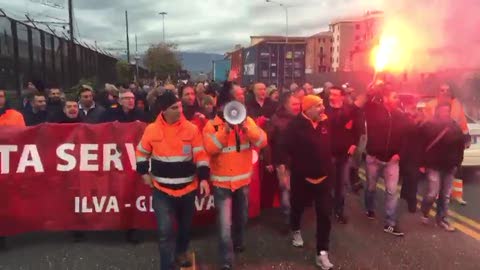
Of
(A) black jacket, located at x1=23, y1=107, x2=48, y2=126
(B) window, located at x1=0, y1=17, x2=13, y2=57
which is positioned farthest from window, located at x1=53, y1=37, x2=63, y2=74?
(A) black jacket, located at x1=23, y1=107, x2=48, y2=126

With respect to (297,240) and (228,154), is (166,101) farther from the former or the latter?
(297,240)

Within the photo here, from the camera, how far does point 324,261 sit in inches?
187

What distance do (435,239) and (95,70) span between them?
23.0 metres

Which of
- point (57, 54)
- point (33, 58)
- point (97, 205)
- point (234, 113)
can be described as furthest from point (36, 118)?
point (57, 54)

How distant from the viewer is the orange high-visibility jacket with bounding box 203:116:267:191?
4543mm

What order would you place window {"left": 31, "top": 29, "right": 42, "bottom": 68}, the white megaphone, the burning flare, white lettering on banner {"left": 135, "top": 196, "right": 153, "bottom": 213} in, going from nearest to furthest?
the white megaphone < white lettering on banner {"left": 135, "top": 196, "right": 153, "bottom": 213} < window {"left": 31, "top": 29, "right": 42, "bottom": 68} < the burning flare

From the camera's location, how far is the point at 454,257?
198 inches

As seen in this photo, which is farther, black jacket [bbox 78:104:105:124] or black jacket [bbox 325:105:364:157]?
black jacket [bbox 78:104:105:124]

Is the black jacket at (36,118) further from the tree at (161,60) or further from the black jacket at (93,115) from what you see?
the tree at (161,60)

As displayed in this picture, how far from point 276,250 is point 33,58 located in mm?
9995

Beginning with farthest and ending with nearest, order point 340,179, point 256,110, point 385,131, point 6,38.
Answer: point 6,38
point 256,110
point 340,179
point 385,131

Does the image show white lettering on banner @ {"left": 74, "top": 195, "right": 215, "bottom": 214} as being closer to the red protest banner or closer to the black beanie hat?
the red protest banner

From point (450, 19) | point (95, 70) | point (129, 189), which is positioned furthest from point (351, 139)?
point (95, 70)

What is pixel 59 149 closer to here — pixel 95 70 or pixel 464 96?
pixel 464 96
